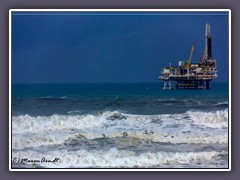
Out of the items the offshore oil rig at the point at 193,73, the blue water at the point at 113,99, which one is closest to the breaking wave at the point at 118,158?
the blue water at the point at 113,99

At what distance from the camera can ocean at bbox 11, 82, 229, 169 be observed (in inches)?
274

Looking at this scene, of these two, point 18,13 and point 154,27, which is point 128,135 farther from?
point 18,13

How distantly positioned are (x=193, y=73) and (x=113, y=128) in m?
0.91

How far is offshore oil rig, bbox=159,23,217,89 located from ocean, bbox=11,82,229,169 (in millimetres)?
92

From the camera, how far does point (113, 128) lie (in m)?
7.01

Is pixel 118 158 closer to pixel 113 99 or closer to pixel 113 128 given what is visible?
pixel 113 128

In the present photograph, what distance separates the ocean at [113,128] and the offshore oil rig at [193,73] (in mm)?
92

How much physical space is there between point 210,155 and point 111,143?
0.91m

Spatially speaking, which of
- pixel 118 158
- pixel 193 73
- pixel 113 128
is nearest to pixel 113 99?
pixel 113 128

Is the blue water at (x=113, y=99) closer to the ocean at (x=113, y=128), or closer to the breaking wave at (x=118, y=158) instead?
the ocean at (x=113, y=128)

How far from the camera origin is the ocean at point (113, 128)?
6965mm

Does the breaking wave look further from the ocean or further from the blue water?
the blue water

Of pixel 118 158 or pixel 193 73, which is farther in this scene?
pixel 193 73
